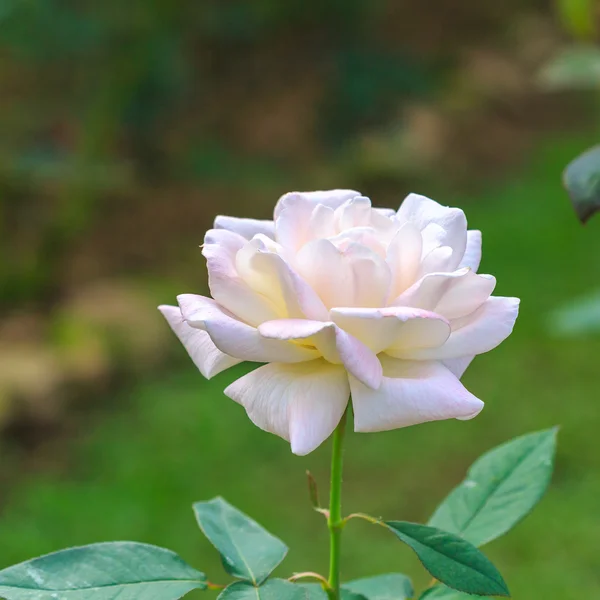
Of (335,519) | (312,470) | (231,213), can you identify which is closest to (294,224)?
(335,519)

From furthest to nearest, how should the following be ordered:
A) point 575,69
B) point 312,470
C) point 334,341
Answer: point 312,470
point 575,69
point 334,341

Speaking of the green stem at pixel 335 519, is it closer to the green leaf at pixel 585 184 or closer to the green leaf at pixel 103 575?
the green leaf at pixel 103 575

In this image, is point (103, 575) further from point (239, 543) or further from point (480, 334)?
point (480, 334)

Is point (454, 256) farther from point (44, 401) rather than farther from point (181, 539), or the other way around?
point (44, 401)

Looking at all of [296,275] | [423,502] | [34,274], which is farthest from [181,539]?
[296,275]

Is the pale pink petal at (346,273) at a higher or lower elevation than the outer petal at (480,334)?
higher

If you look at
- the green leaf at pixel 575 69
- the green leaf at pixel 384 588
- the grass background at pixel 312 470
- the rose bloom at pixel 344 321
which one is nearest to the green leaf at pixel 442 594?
the green leaf at pixel 384 588
